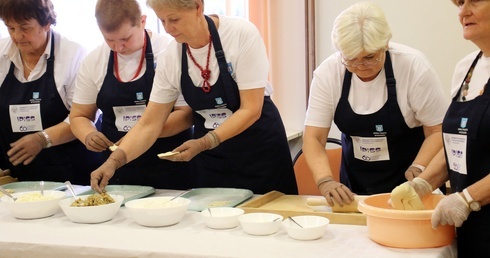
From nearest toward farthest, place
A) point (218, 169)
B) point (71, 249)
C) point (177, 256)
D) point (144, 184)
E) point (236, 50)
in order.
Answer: point (177, 256), point (71, 249), point (236, 50), point (218, 169), point (144, 184)

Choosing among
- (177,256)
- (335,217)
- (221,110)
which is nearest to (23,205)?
(177,256)

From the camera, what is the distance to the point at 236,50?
8.36 ft

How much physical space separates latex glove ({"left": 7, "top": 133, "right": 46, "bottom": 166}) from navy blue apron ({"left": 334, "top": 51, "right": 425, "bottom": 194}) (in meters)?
1.41

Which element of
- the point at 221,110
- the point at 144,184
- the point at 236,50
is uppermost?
the point at 236,50

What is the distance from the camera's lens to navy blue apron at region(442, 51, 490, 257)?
1763 mm

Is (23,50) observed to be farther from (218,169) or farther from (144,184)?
(218,169)

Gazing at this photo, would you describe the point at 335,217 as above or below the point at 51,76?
below

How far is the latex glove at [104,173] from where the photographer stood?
237cm

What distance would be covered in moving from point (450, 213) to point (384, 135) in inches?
A: 28.4

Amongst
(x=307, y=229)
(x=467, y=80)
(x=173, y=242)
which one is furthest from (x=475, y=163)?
(x=173, y=242)

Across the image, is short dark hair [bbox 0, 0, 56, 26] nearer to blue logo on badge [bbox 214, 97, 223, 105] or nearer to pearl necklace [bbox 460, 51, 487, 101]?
blue logo on badge [bbox 214, 97, 223, 105]

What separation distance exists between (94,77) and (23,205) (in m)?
0.84

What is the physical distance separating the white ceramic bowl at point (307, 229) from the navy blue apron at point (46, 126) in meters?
1.53

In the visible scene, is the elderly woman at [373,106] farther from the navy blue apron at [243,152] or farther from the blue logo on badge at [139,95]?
the blue logo on badge at [139,95]
